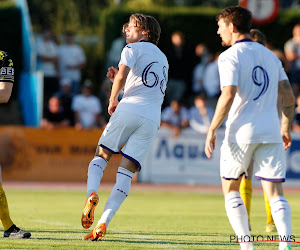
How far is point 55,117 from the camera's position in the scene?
19750 mm

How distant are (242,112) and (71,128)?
1316 cm

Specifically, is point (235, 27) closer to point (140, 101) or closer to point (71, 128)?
point (140, 101)

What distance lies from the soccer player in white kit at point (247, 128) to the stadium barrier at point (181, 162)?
12.3 m

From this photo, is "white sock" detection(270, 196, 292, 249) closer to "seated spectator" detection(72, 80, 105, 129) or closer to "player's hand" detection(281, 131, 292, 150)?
"player's hand" detection(281, 131, 292, 150)

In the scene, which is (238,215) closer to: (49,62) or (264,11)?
(49,62)

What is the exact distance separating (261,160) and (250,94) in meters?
0.59

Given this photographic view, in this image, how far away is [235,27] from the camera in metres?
6.77

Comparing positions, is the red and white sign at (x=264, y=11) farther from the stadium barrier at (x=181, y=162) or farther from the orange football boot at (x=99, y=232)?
the orange football boot at (x=99, y=232)

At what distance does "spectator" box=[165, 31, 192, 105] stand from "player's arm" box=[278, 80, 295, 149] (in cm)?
1315

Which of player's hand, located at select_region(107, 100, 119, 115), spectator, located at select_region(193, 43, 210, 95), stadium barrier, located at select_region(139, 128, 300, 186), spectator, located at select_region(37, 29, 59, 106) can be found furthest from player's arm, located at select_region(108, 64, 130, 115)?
spectator, located at select_region(37, 29, 59, 106)

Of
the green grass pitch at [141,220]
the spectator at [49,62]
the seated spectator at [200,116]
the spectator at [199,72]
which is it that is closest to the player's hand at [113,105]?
the green grass pitch at [141,220]

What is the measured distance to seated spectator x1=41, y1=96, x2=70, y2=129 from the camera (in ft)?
64.4

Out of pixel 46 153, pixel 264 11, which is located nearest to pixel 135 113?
pixel 46 153

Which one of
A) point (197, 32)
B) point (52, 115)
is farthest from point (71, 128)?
point (197, 32)
